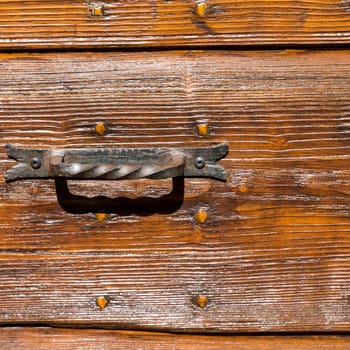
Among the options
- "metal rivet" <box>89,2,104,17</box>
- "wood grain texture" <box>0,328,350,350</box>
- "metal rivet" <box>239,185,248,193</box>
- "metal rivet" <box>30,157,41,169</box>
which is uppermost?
"metal rivet" <box>89,2,104,17</box>

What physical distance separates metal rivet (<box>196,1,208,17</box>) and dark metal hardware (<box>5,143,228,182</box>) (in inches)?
Result: 6.6

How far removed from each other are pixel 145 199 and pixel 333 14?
1.10 ft

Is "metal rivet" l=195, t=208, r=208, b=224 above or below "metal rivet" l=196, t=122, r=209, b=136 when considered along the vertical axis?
below

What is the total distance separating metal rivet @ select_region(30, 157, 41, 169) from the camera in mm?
734

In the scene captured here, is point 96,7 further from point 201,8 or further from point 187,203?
point 187,203

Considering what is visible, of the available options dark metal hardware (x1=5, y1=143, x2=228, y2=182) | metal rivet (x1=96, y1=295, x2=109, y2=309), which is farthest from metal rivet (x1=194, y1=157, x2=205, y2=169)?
metal rivet (x1=96, y1=295, x2=109, y2=309)

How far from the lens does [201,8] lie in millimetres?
697

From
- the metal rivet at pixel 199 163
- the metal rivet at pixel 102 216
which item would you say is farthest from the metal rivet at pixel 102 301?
the metal rivet at pixel 199 163

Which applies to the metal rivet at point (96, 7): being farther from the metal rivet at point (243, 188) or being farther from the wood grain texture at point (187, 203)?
the metal rivet at point (243, 188)

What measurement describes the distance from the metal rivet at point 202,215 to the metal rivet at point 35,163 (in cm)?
22

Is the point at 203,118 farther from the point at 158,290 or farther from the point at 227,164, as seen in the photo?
the point at 158,290

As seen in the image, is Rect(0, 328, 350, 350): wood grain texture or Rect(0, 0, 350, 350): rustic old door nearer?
Rect(0, 0, 350, 350): rustic old door

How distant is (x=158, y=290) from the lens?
79 cm

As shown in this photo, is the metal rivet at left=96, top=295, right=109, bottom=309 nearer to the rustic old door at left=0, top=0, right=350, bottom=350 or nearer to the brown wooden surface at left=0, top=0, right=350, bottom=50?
the rustic old door at left=0, top=0, right=350, bottom=350
